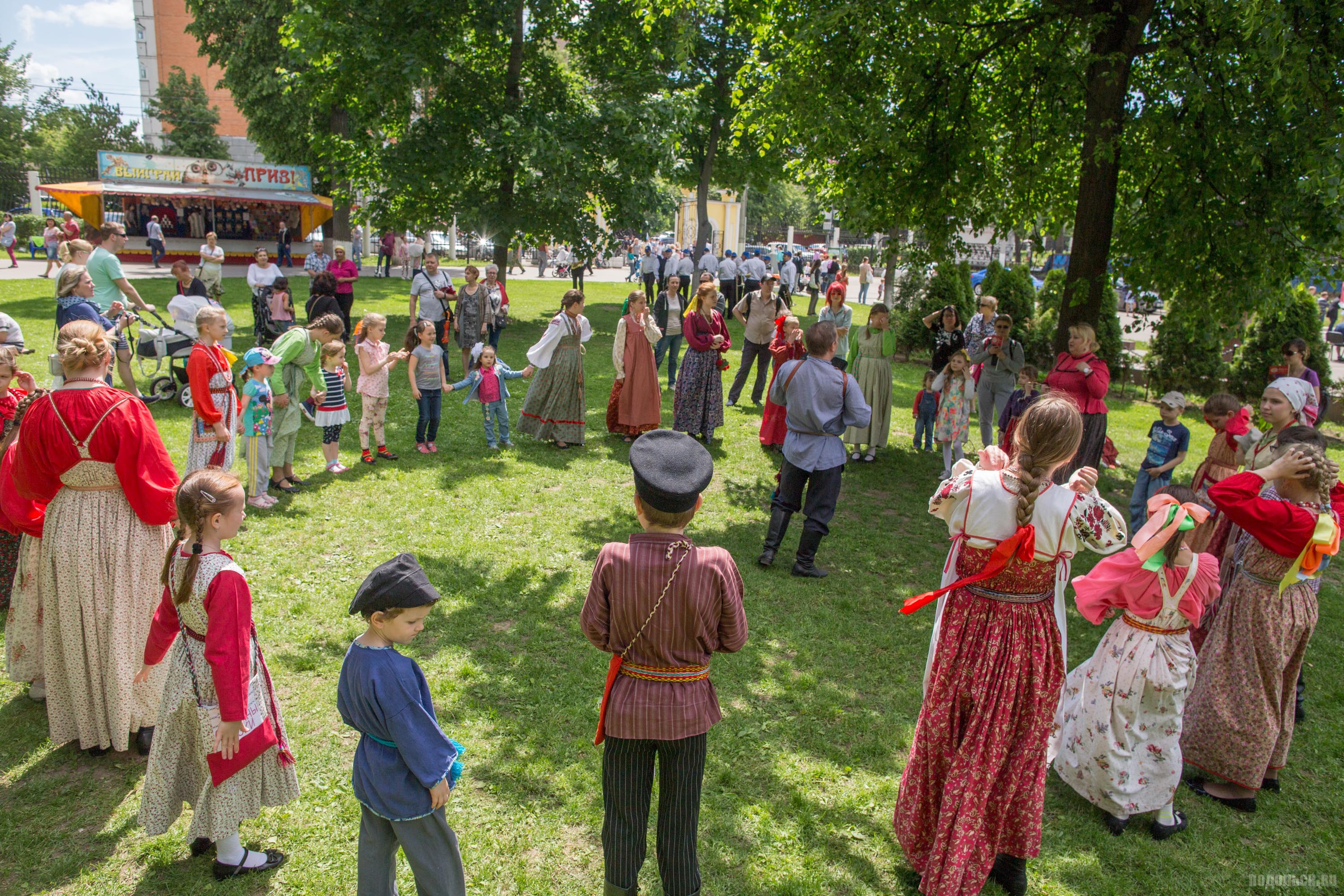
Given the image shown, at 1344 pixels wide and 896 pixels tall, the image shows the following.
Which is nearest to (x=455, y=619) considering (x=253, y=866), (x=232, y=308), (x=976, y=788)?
(x=253, y=866)

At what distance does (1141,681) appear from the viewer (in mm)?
4000

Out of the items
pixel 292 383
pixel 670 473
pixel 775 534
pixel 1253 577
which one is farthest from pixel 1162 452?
pixel 292 383

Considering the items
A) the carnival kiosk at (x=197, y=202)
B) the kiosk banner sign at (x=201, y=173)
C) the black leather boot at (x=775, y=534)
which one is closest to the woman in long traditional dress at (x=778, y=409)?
the black leather boot at (x=775, y=534)

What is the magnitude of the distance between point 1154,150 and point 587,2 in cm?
1266

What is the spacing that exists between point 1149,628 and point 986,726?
4.10 feet

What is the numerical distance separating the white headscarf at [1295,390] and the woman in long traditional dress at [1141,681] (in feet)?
5.02

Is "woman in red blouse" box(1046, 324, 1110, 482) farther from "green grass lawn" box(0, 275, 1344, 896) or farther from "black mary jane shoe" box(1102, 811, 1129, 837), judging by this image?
"black mary jane shoe" box(1102, 811, 1129, 837)

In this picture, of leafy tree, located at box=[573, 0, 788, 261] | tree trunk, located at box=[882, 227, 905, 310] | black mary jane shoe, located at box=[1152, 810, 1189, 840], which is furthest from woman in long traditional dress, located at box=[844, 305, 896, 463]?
black mary jane shoe, located at box=[1152, 810, 1189, 840]

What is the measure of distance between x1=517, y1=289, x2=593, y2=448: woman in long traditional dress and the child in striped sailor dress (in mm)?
3788

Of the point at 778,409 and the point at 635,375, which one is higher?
the point at 635,375

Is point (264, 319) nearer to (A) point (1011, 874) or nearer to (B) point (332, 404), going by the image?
(B) point (332, 404)

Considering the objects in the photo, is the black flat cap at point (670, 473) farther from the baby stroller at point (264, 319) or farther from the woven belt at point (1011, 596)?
the baby stroller at point (264, 319)

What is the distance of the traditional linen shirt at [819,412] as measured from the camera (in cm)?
625

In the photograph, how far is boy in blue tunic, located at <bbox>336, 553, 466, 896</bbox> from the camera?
2.71 m
